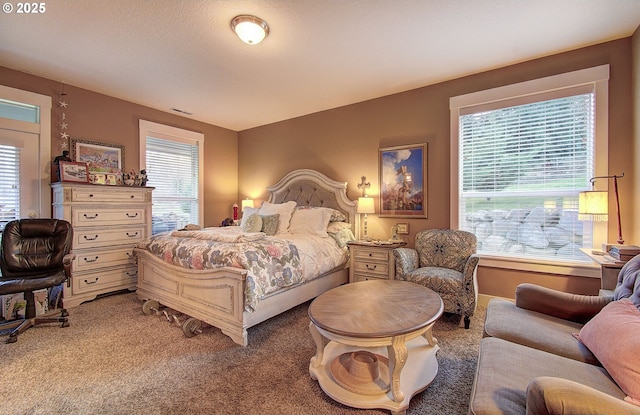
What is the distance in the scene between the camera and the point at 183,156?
4.78 m

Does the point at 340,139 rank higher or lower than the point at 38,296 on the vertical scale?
higher

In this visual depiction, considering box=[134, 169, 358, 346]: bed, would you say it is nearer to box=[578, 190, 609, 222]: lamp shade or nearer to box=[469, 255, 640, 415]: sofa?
box=[469, 255, 640, 415]: sofa

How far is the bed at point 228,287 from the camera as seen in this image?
233 centimetres

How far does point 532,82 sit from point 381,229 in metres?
2.32

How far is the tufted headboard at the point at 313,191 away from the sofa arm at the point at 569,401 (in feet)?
10.3

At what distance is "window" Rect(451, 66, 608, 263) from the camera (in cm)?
270

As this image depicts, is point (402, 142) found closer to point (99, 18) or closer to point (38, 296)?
point (99, 18)

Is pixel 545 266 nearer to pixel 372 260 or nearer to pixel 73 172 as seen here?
pixel 372 260

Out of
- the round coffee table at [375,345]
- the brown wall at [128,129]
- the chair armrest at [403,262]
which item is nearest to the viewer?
the round coffee table at [375,345]

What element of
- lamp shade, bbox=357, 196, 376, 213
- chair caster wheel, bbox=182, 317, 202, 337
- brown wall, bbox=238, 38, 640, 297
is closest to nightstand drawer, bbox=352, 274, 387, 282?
brown wall, bbox=238, 38, 640, 297

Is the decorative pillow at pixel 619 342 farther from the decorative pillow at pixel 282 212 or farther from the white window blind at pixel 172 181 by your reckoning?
the white window blind at pixel 172 181

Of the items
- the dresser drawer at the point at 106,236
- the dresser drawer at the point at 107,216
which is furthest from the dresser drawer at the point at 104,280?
the dresser drawer at the point at 107,216

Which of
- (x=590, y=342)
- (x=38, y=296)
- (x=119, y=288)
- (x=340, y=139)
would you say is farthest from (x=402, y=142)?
(x=38, y=296)

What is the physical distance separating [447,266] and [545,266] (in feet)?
3.02
